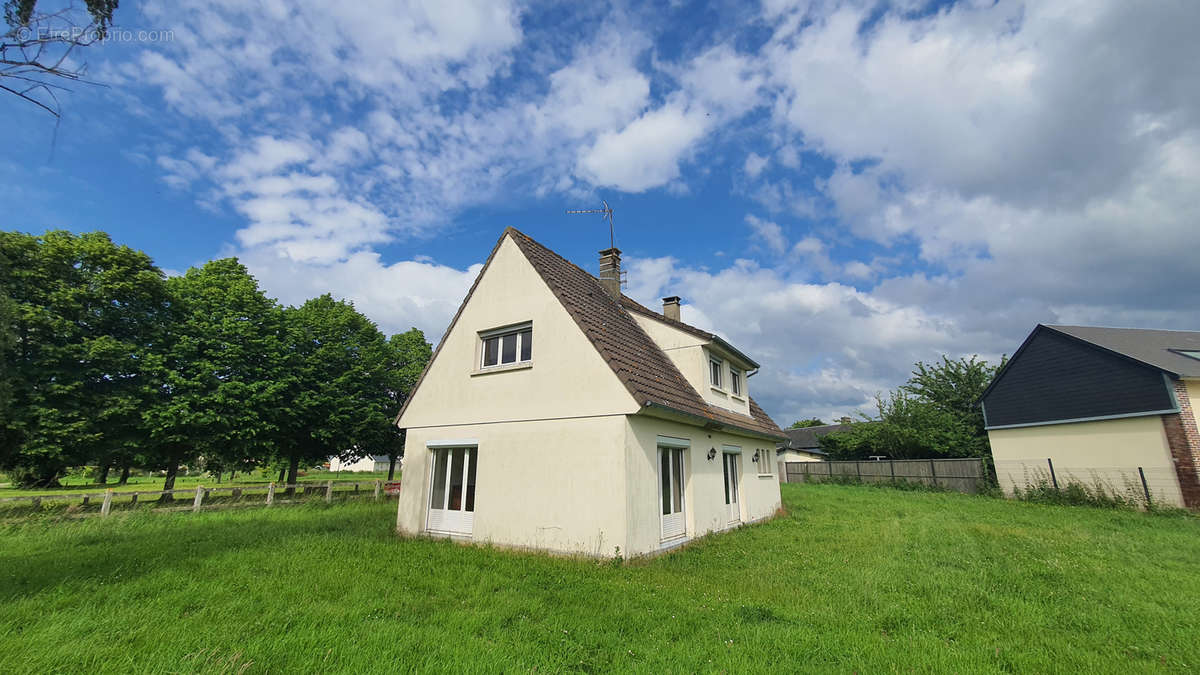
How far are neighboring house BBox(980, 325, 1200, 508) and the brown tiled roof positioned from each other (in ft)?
52.5

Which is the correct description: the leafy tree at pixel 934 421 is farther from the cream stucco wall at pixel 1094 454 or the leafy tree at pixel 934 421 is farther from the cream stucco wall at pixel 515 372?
the cream stucco wall at pixel 515 372

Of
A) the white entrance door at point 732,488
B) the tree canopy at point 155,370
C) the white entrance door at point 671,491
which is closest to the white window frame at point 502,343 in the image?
the white entrance door at point 671,491

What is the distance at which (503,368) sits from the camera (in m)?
11.0

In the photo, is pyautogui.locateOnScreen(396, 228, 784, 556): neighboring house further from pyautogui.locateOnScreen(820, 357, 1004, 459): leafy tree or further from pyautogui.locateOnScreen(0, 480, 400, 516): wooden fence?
pyautogui.locateOnScreen(820, 357, 1004, 459): leafy tree

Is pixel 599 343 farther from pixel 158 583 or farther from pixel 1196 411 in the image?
pixel 1196 411

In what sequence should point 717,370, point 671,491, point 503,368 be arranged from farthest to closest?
point 717,370, point 503,368, point 671,491

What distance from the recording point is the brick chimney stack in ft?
49.5

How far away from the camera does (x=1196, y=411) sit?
1714 cm

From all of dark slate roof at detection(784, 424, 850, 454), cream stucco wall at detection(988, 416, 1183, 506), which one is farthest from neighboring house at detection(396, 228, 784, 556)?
dark slate roof at detection(784, 424, 850, 454)

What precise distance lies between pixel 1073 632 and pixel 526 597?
643 cm

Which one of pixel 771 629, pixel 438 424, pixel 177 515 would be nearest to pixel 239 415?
pixel 177 515

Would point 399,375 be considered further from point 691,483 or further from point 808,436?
point 808,436

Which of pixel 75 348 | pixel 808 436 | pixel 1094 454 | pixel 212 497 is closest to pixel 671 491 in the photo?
pixel 212 497

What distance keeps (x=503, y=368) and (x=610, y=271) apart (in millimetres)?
5778
